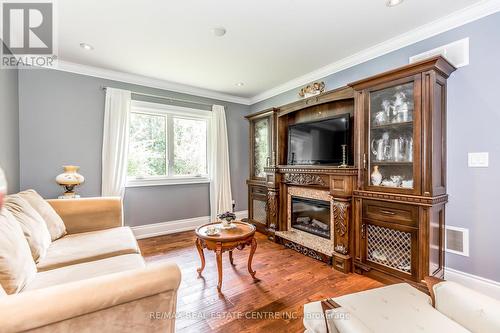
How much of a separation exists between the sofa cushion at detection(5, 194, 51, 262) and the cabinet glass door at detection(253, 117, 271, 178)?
2857 mm

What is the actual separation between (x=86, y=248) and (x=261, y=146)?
9.33 feet

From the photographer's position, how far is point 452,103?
82.8 inches

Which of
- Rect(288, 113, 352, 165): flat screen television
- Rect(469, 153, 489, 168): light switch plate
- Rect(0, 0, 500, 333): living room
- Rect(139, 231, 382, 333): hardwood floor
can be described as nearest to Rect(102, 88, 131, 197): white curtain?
Rect(0, 0, 500, 333): living room

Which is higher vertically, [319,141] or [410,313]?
[319,141]

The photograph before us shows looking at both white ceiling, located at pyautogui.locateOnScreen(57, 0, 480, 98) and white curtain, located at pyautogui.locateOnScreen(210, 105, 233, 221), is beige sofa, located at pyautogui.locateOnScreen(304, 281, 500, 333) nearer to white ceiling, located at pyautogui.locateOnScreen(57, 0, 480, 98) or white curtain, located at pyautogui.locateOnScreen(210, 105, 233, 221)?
white ceiling, located at pyautogui.locateOnScreen(57, 0, 480, 98)

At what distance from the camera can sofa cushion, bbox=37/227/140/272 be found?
5.36ft

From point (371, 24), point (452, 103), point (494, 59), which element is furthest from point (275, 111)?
point (494, 59)

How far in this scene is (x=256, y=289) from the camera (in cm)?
210

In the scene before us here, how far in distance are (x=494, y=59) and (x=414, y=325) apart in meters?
2.27

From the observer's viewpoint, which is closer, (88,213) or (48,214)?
(48,214)

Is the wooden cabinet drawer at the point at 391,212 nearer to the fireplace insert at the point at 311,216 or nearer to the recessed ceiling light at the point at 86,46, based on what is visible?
the fireplace insert at the point at 311,216

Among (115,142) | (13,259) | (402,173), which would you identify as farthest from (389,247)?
(115,142)

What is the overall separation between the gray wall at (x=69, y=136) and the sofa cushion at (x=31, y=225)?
152cm

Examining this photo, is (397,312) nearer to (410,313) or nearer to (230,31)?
(410,313)
